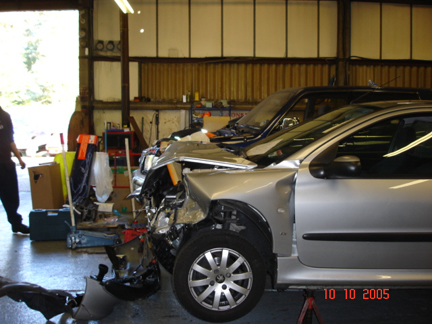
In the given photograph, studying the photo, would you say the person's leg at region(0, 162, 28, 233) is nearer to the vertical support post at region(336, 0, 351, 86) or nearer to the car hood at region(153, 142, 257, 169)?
the car hood at region(153, 142, 257, 169)

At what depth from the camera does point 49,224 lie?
508 centimetres

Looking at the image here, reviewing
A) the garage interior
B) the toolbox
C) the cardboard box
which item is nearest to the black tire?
the toolbox

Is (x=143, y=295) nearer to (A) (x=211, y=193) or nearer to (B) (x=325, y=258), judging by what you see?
(A) (x=211, y=193)

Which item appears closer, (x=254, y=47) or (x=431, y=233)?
(x=431, y=233)

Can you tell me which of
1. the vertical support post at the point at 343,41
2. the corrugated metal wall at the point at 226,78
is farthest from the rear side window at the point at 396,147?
the vertical support post at the point at 343,41

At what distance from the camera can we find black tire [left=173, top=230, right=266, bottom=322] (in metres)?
2.71

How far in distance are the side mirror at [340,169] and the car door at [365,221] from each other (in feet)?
0.11

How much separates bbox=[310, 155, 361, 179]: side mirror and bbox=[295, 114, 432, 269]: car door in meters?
0.03

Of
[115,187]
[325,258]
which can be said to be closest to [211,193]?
[325,258]

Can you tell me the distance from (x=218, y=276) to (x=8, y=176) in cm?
380

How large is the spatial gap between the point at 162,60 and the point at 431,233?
10.4 metres

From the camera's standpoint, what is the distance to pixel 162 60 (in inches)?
471

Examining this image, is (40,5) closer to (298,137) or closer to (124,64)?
(124,64)

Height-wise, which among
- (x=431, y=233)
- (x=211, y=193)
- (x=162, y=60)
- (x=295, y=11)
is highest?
(x=295, y=11)
